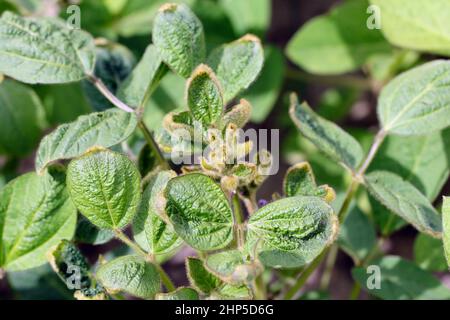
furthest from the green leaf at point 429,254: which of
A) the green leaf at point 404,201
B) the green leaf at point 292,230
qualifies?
the green leaf at point 292,230

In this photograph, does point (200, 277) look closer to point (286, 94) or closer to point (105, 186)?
point (105, 186)

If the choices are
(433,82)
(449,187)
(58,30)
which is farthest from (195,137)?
(449,187)

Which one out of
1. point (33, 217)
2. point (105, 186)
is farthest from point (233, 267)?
point (33, 217)

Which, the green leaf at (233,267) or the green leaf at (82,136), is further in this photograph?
the green leaf at (82,136)

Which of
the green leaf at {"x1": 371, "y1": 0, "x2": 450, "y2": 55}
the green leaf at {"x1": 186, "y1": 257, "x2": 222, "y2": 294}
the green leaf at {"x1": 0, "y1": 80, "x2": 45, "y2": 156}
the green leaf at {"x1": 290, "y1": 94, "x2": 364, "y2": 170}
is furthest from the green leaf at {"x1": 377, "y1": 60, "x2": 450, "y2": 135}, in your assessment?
the green leaf at {"x1": 0, "y1": 80, "x2": 45, "y2": 156}

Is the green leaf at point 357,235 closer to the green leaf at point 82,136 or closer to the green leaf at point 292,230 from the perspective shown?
the green leaf at point 292,230
